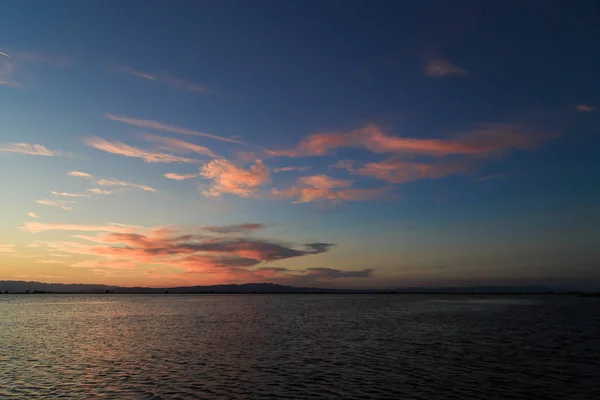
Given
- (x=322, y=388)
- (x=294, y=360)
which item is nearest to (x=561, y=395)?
(x=322, y=388)

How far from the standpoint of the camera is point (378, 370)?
36781 mm

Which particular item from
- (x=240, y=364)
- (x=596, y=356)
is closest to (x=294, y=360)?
(x=240, y=364)

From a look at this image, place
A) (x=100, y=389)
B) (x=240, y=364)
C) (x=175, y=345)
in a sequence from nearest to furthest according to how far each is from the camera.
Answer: (x=100, y=389), (x=240, y=364), (x=175, y=345)

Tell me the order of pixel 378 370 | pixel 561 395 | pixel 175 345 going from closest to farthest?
1. pixel 561 395
2. pixel 378 370
3. pixel 175 345

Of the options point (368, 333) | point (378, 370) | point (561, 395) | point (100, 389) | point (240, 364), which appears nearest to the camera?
point (561, 395)

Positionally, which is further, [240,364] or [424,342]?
[424,342]

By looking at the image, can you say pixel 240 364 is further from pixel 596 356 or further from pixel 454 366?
pixel 596 356

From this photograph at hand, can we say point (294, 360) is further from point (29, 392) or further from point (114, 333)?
point (114, 333)

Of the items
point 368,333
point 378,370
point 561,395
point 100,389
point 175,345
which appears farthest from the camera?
point 368,333

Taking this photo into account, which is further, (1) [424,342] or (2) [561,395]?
(1) [424,342]

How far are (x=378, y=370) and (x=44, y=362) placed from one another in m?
34.8

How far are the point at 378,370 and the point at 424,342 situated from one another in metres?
20.7

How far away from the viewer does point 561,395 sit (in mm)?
28688

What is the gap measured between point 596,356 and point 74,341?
2686 inches
